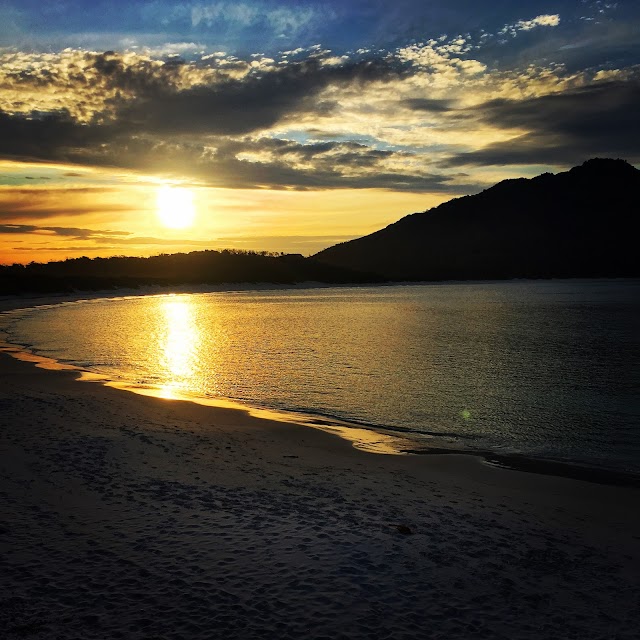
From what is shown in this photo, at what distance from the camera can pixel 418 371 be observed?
2416cm

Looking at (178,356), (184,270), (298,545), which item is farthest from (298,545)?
(184,270)

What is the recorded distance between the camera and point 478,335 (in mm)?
39156

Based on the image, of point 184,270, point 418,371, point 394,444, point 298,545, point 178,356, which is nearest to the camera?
point 298,545

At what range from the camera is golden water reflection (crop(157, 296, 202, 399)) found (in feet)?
68.0

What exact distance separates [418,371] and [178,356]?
1277cm

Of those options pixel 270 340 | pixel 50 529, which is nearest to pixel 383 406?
Result: pixel 50 529

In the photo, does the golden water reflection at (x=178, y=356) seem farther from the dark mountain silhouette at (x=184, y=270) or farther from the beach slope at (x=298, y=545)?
the dark mountain silhouette at (x=184, y=270)

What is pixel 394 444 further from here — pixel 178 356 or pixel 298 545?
pixel 178 356

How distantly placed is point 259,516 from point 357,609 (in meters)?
2.62

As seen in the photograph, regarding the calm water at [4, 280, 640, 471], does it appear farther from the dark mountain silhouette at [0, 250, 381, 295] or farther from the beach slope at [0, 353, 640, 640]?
the dark mountain silhouette at [0, 250, 381, 295]

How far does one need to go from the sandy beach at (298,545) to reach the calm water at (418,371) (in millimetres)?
3617

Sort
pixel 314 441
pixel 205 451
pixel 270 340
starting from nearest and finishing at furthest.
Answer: pixel 205 451
pixel 314 441
pixel 270 340

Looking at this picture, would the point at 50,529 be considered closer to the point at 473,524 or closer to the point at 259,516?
the point at 259,516

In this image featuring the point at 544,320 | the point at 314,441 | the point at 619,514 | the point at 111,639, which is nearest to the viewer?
the point at 111,639
